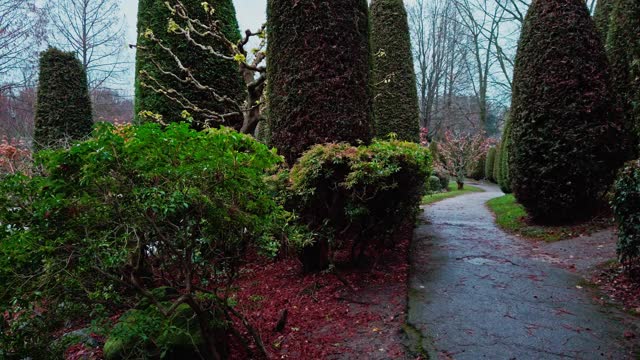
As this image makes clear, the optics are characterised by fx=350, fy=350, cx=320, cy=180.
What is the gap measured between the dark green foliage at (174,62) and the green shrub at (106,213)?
5.50m

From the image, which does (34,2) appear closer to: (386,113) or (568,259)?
(386,113)

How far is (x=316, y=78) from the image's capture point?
4.91m

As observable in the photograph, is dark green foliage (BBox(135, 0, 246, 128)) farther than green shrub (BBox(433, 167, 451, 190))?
No

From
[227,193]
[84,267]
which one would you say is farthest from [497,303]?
[84,267]

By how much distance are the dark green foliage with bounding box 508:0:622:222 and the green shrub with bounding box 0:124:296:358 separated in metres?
6.16

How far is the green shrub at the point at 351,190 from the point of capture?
367 cm

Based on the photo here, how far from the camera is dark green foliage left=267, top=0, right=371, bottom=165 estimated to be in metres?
4.91

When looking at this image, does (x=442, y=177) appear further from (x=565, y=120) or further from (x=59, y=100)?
(x=59, y=100)

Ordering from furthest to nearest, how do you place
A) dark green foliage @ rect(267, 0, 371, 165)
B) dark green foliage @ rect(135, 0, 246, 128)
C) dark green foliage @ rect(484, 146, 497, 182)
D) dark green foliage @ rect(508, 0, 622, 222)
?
dark green foliage @ rect(484, 146, 497, 182) < dark green foliage @ rect(135, 0, 246, 128) < dark green foliage @ rect(508, 0, 622, 222) < dark green foliage @ rect(267, 0, 371, 165)

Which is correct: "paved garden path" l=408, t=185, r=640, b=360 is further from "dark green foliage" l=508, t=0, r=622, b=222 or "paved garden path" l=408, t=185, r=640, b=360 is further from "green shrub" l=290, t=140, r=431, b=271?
"dark green foliage" l=508, t=0, r=622, b=222

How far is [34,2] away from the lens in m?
13.0

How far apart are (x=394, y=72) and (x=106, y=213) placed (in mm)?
10106

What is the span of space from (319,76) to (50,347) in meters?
4.08

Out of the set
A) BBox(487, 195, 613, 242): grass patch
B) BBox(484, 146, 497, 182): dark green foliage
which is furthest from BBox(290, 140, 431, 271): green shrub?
BBox(484, 146, 497, 182): dark green foliage
